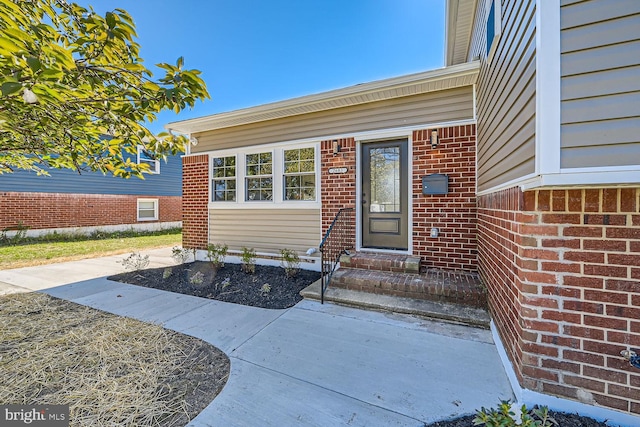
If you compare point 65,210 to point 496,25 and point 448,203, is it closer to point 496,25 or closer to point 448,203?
point 448,203

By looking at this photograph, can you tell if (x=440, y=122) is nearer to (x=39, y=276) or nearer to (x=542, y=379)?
(x=542, y=379)

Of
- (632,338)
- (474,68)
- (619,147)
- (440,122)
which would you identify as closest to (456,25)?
(474,68)

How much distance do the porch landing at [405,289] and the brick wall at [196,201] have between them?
3735mm

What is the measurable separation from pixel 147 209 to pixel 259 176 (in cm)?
1053

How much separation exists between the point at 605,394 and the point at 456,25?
5.24 metres

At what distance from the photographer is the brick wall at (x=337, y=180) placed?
490cm

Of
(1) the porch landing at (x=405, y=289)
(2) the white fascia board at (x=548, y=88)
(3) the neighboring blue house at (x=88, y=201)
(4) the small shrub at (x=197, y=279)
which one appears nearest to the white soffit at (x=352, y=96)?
(2) the white fascia board at (x=548, y=88)

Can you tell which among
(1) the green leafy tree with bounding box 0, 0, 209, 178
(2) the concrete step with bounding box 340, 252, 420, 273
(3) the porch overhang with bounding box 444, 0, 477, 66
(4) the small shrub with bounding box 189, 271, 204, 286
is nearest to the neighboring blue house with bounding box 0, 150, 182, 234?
(4) the small shrub with bounding box 189, 271, 204, 286

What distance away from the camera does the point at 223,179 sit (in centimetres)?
637

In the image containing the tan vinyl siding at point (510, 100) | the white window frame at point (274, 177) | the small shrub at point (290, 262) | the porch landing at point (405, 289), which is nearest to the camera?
the tan vinyl siding at point (510, 100)

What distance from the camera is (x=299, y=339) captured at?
2857 mm

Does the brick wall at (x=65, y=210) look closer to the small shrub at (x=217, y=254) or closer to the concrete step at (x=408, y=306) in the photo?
the small shrub at (x=217, y=254)

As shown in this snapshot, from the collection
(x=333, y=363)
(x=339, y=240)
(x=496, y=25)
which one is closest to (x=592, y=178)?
(x=496, y=25)

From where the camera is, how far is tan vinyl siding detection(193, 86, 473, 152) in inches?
167
